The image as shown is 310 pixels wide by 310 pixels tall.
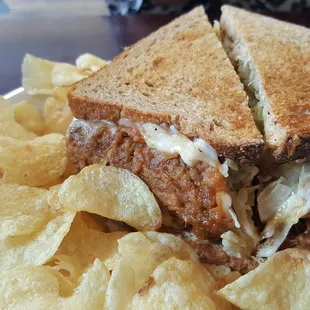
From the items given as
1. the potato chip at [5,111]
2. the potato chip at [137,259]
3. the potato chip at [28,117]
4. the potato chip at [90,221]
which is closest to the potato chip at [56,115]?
the potato chip at [28,117]

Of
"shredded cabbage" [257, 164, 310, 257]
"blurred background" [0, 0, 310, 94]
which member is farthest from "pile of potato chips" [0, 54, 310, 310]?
"blurred background" [0, 0, 310, 94]

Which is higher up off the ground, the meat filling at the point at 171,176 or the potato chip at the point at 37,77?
the potato chip at the point at 37,77

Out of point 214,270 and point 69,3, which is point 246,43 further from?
point 69,3

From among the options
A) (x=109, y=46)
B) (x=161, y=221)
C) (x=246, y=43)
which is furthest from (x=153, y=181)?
(x=109, y=46)

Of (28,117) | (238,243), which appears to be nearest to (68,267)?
(238,243)

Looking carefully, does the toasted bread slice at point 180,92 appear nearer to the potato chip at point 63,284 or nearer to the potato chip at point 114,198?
the potato chip at point 114,198
